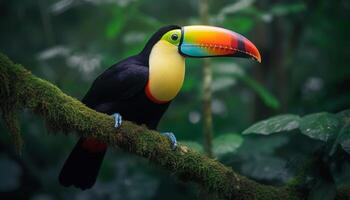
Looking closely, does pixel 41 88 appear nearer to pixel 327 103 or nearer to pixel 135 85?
pixel 135 85

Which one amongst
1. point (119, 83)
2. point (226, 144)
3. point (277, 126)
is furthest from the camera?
point (226, 144)

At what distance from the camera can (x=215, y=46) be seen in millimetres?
3977

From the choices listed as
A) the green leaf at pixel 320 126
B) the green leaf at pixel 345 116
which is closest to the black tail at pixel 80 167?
the green leaf at pixel 320 126

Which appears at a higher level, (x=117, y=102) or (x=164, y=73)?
(x=164, y=73)

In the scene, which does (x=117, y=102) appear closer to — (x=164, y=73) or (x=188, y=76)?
(x=164, y=73)

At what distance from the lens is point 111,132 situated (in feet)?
10.6

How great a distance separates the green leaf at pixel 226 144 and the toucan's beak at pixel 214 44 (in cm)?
62

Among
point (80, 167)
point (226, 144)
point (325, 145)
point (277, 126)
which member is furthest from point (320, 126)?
point (80, 167)

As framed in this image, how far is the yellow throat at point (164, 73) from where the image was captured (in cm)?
381

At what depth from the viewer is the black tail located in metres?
3.93

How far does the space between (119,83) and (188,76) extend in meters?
1.88

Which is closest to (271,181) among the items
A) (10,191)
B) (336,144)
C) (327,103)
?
(327,103)

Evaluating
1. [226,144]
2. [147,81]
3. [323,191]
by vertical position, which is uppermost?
[147,81]

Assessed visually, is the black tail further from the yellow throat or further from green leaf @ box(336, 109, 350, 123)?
green leaf @ box(336, 109, 350, 123)
